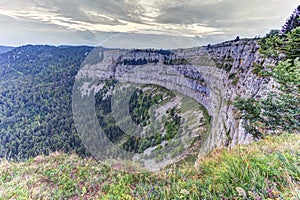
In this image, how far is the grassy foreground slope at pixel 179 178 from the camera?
3488 mm

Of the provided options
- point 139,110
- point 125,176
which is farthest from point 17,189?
point 139,110

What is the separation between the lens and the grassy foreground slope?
349 centimetres

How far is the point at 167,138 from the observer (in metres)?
70.1

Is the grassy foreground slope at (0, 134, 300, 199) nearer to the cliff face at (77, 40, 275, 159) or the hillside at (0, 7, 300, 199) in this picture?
the hillside at (0, 7, 300, 199)

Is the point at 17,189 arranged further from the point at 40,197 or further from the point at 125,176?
the point at 125,176

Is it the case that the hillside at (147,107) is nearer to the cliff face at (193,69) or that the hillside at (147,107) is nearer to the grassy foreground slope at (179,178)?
the cliff face at (193,69)

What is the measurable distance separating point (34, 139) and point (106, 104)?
5836cm

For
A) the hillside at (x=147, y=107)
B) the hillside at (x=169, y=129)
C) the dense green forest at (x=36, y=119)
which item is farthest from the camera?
the dense green forest at (x=36, y=119)

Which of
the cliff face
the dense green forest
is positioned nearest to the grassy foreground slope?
the cliff face

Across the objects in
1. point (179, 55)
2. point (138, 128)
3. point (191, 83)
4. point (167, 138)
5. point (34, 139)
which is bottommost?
point (34, 139)

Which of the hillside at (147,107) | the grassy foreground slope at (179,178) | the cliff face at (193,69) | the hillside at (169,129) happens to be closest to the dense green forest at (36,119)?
the hillside at (147,107)

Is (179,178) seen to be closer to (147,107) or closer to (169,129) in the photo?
(169,129)

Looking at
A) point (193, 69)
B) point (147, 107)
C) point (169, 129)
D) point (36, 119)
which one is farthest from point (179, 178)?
point (36, 119)

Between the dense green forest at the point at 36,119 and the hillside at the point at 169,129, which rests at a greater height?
the hillside at the point at 169,129
